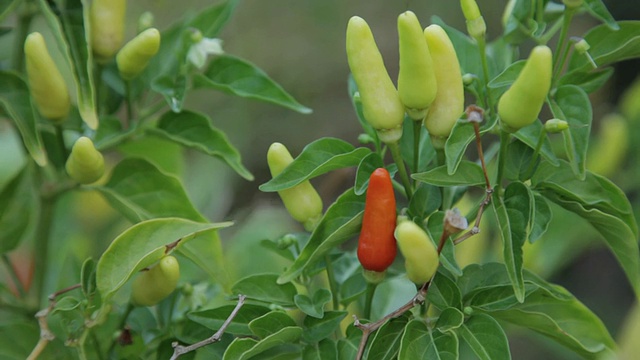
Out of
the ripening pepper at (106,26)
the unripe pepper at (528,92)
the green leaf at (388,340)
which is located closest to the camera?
the unripe pepper at (528,92)

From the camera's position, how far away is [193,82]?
2.94 feet

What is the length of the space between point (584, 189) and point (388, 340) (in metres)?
0.22

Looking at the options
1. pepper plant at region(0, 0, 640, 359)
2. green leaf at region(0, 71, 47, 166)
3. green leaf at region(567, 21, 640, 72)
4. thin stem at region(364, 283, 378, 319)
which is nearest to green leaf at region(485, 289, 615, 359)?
pepper plant at region(0, 0, 640, 359)

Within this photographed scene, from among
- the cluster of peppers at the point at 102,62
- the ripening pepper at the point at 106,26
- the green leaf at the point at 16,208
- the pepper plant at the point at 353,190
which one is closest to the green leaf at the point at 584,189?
the pepper plant at the point at 353,190

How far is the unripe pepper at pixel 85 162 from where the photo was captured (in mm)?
771

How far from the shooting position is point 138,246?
73cm

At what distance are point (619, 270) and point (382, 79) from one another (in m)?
2.29

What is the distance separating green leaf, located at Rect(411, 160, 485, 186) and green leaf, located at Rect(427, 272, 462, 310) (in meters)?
0.09

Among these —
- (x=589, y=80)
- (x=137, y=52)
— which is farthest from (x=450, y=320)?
(x=137, y=52)

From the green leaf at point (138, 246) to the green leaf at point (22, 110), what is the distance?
13cm

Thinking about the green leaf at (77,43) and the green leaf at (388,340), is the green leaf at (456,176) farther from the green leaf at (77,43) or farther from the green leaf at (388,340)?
the green leaf at (77,43)

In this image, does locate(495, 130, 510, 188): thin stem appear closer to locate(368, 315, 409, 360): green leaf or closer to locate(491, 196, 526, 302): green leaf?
locate(491, 196, 526, 302): green leaf

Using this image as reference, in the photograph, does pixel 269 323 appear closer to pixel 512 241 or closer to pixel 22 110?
pixel 512 241

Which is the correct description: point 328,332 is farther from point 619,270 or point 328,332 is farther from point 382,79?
point 619,270
